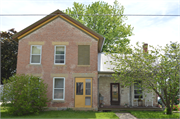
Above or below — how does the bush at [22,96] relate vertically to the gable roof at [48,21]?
below

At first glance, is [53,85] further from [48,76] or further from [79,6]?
[79,6]

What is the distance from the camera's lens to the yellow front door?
14.9 m

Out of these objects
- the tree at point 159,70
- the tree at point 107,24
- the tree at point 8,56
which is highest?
the tree at point 107,24

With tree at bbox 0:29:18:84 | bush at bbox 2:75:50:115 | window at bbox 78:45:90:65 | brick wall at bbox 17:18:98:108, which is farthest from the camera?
tree at bbox 0:29:18:84

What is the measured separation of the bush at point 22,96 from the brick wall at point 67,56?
197cm

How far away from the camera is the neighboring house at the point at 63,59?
14969 mm

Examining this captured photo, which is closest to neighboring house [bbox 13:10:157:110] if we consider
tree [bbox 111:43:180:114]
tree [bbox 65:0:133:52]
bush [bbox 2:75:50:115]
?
bush [bbox 2:75:50:115]

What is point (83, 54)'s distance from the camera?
15.5m

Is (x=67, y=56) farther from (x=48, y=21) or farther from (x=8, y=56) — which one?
(x=8, y=56)

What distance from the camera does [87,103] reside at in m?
14.9

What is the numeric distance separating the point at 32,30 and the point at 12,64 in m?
15.0

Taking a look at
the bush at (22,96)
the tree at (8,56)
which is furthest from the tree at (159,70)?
the tree at (8,56)

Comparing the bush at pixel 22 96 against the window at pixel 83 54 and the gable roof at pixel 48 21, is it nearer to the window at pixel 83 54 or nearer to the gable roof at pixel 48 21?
the window at pixel 83 54

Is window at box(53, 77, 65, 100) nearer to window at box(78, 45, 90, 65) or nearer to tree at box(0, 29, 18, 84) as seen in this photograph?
window at box(78, 45, 90, 65)
